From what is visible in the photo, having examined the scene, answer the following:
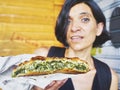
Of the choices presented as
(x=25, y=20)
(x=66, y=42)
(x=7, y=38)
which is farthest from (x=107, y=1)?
(x=7, y=38)

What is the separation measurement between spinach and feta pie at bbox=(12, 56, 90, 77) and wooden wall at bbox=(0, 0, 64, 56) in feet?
0.91

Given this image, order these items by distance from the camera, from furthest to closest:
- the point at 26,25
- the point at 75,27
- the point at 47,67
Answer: the point at 26,25 < the point at 75,27 < the point at 47,67

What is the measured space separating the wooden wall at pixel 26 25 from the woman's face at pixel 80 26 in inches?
5.5

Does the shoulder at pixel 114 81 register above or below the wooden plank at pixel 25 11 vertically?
below

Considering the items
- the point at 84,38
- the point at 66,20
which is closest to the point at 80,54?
the point at 84,38

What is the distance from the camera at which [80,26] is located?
1422 mm

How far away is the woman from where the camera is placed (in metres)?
1.43

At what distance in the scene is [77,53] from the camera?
4.88ft

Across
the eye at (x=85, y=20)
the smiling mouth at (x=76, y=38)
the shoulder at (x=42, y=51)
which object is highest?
the eye at (x=85, y=20)

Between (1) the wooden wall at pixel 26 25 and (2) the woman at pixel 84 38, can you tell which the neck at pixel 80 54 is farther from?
(1) the wooden wall at pixel 26 25

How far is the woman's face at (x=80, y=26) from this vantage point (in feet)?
4.66

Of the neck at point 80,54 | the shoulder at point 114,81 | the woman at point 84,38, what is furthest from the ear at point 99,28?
the shoulder at point 114,81

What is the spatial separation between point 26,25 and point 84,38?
0.35 m

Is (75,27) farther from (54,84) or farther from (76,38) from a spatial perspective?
(54,84)
